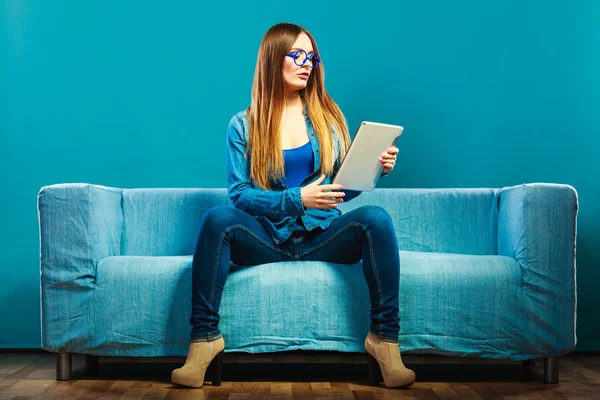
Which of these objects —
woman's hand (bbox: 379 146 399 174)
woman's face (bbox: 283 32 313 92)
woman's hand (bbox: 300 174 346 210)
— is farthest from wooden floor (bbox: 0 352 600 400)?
woman's face (bbox: 283 32 313 92)

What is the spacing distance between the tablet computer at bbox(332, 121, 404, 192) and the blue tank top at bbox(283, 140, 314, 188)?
0.51ft

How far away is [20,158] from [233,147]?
46.1 inches

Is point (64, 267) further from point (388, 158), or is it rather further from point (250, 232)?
point (388, 158)

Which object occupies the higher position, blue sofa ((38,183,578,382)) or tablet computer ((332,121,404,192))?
tablet computer ((332,121,404,192))

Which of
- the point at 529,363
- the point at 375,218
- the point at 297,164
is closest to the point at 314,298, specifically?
the point at 375,218

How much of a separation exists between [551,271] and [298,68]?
3.24 ft

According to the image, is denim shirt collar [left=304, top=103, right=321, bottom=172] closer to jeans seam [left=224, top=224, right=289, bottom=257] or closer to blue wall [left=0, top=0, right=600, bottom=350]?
jeans seam [left=224, top=224, right=289, bottom=257]

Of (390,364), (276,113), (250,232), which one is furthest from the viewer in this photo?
(276,113)

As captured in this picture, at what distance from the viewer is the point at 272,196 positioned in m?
2.04

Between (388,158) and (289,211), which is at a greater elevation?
(388,158)

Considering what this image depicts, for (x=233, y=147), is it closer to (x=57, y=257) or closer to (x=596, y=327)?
(x=57, y=257)

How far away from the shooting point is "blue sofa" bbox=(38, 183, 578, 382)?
6.80ft

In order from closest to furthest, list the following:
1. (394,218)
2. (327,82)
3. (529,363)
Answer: (529,363) < (394,218) < (327,82)

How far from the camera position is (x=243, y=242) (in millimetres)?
2021
